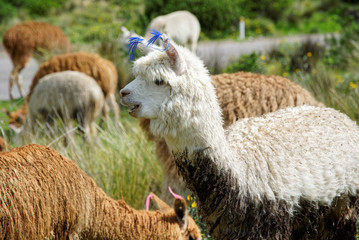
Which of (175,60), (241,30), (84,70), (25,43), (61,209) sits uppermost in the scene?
(175,60)

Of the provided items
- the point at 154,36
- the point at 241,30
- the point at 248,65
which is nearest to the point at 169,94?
the point at 154,36

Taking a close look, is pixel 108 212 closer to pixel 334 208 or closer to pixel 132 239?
pixel 132 239

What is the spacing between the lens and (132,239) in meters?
3.62

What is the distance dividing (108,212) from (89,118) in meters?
3.49

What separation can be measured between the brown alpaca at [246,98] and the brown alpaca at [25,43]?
7041 mm

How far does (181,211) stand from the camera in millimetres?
3688

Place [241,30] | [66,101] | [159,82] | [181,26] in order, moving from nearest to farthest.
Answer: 1. [159,82]
2. [66,101]
3. [181,26]
4. [241,30]

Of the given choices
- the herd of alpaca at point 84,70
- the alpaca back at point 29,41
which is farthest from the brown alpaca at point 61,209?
the alpaca back at point 29,41

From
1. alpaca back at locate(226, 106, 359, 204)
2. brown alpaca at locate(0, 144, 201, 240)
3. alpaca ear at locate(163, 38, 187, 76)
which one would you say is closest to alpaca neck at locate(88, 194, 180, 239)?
brown alpaca at locate(0, 144, 201, 240)

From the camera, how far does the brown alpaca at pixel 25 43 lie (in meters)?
11.3

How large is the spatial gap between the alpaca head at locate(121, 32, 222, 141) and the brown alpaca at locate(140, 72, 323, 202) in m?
1.66

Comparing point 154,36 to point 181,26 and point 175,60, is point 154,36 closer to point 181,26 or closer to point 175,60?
point 175,60

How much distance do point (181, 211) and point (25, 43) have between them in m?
8.76

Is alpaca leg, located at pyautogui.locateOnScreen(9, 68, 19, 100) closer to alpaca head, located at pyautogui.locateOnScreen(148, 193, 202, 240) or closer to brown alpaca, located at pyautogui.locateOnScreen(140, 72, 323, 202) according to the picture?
brown alpaca, located at pyautogui.locateOnScreen(140, 72, 323, 202)
